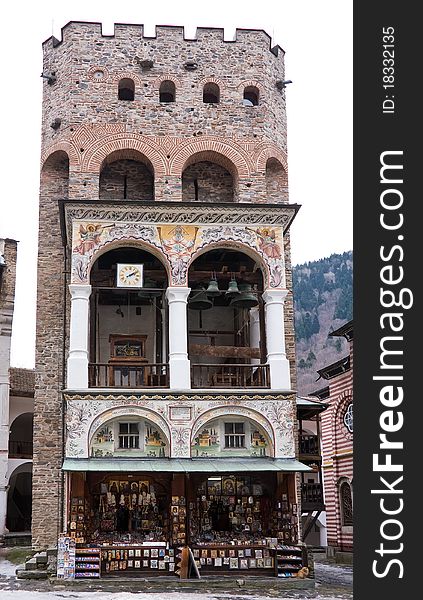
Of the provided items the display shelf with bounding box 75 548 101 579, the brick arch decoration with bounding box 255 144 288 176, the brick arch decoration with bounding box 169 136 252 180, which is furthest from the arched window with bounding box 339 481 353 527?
the display shelf with bounding box 75 548 101 579

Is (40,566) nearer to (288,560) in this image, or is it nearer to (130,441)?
(130,441)

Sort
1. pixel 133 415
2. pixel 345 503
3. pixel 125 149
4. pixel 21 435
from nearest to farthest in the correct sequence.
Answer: pixel 133 415, pixel 125 149, pixel 345 503, pixel 21 435

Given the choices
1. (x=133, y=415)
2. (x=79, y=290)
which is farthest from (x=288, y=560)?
(x=79, y=290)

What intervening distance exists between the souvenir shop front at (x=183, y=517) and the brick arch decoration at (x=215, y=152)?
9.40 meters

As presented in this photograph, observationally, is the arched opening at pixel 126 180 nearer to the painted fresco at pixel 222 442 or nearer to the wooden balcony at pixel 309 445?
the painted fresco at pixel 222 442

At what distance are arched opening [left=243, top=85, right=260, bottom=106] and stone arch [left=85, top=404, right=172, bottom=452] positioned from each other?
10940 mm

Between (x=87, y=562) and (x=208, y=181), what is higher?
(x=208, y=181)

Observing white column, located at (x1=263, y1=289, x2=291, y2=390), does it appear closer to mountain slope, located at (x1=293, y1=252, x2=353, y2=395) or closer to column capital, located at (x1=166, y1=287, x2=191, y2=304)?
column capital, located at (x1=166, y1=287, x2=191, y2=304)

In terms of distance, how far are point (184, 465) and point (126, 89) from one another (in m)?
12.7

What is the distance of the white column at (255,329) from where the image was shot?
87.3ft

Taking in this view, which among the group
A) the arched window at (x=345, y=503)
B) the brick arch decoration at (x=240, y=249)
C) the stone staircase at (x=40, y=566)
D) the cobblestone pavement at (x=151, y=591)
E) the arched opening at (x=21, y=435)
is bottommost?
the cobblestone pavement at (x=151, y=591)

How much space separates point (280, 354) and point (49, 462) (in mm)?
7883

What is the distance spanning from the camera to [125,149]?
26797mm

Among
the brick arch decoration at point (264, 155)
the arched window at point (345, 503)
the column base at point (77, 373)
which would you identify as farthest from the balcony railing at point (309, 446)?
the column base at point (77, 373)
